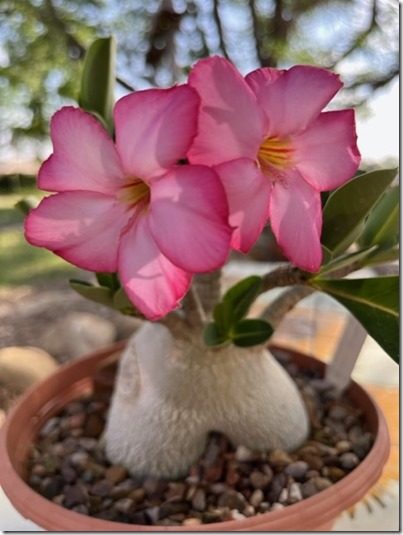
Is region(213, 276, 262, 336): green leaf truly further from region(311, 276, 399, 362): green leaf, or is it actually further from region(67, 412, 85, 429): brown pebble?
region(67, 412, 85, 429): brown pebble

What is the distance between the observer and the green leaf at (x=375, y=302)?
0.44 metres

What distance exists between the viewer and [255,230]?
306 millimetres

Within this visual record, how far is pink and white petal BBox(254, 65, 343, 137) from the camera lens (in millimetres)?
301

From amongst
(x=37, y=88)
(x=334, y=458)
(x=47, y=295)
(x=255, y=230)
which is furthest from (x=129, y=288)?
(x=47, y=295)

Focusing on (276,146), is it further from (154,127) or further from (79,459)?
(79,459)

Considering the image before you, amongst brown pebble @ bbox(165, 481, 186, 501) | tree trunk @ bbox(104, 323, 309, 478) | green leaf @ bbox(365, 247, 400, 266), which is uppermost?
green leaf @ bbox(365, 247, 400, 266)

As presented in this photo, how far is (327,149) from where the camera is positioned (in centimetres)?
32

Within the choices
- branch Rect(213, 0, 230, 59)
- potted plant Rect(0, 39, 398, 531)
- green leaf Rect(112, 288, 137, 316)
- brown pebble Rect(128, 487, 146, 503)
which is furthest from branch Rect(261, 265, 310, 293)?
branch Rect(213, 0, 230, 59)

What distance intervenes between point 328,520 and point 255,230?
306 millimetres

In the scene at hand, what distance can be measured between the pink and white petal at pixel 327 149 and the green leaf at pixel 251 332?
0.20 m

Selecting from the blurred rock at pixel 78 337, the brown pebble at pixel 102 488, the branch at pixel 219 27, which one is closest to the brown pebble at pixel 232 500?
the brown pebble at pixel 102 488

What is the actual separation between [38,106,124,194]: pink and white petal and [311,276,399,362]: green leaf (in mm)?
215

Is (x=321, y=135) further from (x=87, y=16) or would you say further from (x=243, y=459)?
(x=87, y=16)

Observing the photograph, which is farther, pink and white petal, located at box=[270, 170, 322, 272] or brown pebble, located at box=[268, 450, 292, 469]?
brown pebble, located at box=[268, 450, 292, 469]
